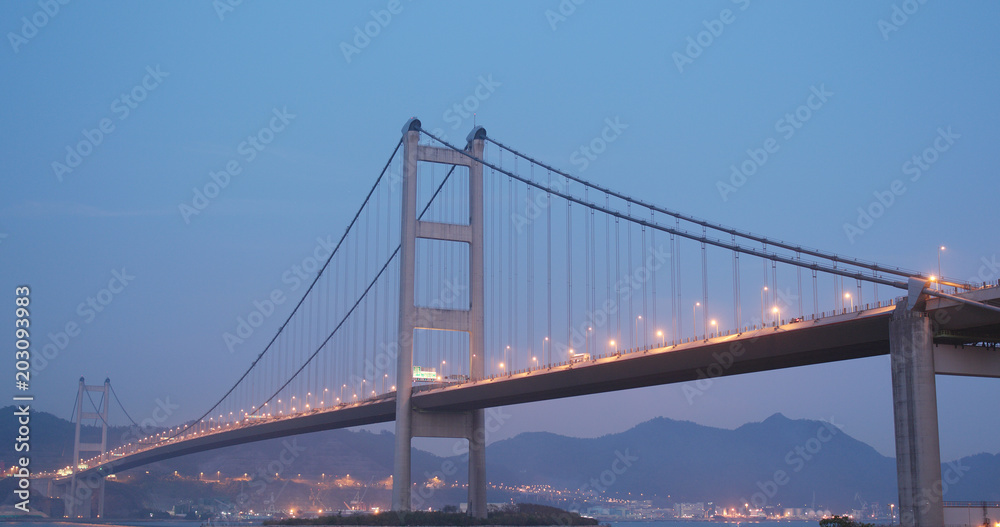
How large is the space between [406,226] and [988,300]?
39474 millimetres

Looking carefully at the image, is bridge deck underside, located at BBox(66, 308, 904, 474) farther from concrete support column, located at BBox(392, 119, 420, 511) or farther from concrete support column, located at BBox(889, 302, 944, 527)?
concrete support column, located at BBox(889, 302, 944, 527)

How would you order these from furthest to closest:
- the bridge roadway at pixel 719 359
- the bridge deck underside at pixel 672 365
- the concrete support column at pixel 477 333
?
the concrete support column at pixel 477 333
the bridge deck underside at pixel 672 365
the bridge roadway at pixel 719 359

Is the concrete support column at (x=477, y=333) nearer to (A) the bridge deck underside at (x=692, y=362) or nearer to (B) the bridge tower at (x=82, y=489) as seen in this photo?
(A) the bridge deck underside at (x=692, y=362)

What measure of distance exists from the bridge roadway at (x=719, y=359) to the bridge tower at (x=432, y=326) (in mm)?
1096

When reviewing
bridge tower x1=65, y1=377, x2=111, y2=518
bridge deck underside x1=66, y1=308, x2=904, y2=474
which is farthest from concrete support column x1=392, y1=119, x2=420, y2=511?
bridge tower x1=65, y1=377, x2=111, y2=518

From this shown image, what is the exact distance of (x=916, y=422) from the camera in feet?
114

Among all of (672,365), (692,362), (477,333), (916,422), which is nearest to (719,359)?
(692,362)

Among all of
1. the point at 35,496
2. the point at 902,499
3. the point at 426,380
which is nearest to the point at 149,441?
the point at 35,496

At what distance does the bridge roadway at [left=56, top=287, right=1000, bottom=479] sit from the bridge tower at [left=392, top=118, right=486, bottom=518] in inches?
43.1

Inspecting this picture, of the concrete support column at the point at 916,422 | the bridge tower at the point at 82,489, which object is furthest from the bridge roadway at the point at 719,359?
Result: the bridge tower at the point at 82,489

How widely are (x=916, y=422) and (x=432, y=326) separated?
3559 centimetres

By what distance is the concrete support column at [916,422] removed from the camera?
1346 inches

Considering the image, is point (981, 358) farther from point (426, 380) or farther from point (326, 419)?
point (326, 419)

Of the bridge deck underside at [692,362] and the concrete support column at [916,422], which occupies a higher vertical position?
the bridge deck underside at [692,362]
